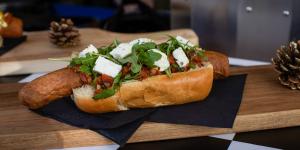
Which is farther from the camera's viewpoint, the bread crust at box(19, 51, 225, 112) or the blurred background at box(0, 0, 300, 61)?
the blurred background at box(0, 0, 300, 61)

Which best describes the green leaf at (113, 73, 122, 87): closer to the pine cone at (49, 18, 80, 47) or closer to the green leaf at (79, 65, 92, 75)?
the green leaf at (79, 65, 92, 75)

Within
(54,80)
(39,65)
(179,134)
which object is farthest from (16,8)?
(179,134)

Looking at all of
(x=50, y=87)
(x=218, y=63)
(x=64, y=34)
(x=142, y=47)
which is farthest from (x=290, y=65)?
(x=64, y=34)

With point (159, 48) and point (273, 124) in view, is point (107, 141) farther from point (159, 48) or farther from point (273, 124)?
point (273, 124)

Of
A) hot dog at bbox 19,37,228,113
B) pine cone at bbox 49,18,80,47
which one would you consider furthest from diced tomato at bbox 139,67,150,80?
pine cone at bbox 49,18,80,47

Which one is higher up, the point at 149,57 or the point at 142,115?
the point at 149,57

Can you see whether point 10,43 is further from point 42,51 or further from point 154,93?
point 154,93
